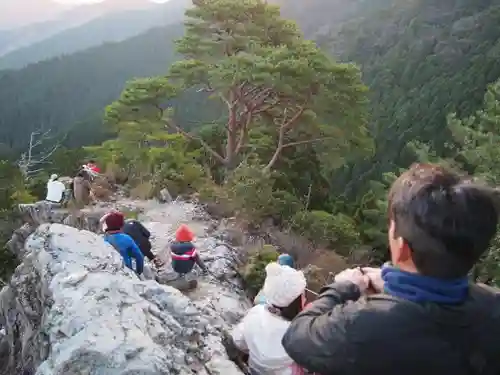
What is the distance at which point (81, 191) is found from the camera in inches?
313

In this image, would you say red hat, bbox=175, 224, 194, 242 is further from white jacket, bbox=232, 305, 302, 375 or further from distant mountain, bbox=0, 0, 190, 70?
distant mountain, bbox=0, 0, 190, 70

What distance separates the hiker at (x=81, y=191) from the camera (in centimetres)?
791

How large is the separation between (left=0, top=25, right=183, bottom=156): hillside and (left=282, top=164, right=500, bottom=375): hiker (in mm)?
54673

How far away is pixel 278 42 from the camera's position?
39.5 feet

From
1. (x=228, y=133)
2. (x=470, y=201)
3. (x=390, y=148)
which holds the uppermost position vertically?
(x=470, y=201)

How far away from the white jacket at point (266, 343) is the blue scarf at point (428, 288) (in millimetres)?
1428

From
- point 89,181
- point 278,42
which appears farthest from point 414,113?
point 89,181

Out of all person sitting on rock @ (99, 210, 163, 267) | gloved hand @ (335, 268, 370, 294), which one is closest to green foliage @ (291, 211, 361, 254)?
person sitting on rock @ (99, 210, 163, 267)

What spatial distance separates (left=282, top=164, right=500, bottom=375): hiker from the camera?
1.24 meters

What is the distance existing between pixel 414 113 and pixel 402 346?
37.6 metres

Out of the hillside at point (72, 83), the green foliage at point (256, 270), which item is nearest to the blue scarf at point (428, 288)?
the green foliage at point (256, 270)

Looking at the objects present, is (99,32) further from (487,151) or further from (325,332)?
(325,332)

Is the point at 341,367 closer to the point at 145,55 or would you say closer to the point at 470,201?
the point at 470,201

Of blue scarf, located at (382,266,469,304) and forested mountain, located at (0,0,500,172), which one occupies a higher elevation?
blue scarf, located at (382,266,469,304)
